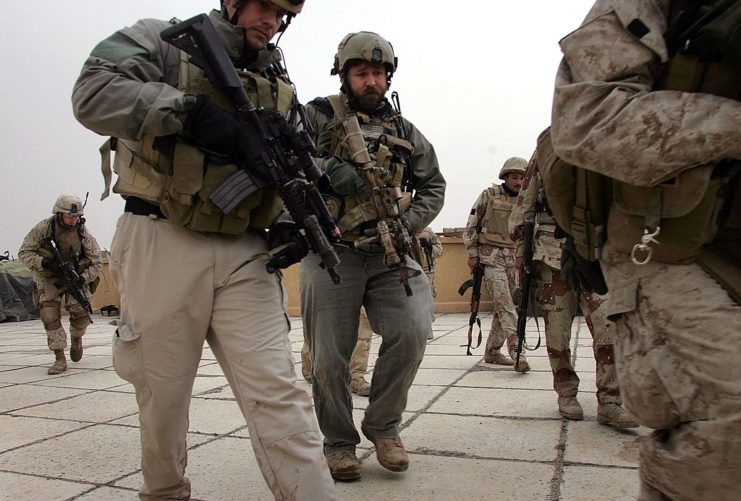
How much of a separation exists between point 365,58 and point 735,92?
1.79 meters

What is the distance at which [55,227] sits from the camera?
275 inches

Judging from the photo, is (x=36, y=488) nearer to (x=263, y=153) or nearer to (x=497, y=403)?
(x=263, y=153)

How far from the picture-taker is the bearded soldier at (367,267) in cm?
271

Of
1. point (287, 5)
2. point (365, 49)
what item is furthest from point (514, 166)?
point (287, 5)

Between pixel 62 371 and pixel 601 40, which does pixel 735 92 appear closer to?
pixel 601 40

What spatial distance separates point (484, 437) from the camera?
327 cm

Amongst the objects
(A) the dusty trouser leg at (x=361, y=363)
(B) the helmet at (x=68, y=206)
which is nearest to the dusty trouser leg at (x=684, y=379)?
(A) the dusty trouser leg at (x=361, y=363)

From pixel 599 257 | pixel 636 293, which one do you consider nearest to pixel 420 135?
pixel 599 257

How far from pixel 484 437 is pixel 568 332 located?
3.11ft

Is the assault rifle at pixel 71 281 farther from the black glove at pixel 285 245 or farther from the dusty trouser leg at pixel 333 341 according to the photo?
the black glove at pixel 285 245

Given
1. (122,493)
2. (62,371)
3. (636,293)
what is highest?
(636,293)

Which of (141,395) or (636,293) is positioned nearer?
(636,293)

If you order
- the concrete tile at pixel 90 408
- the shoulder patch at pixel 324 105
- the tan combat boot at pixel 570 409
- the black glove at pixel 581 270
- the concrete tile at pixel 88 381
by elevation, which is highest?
the shoulder patch at pixel 324 105

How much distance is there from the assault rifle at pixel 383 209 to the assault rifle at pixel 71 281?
4.94 metres
